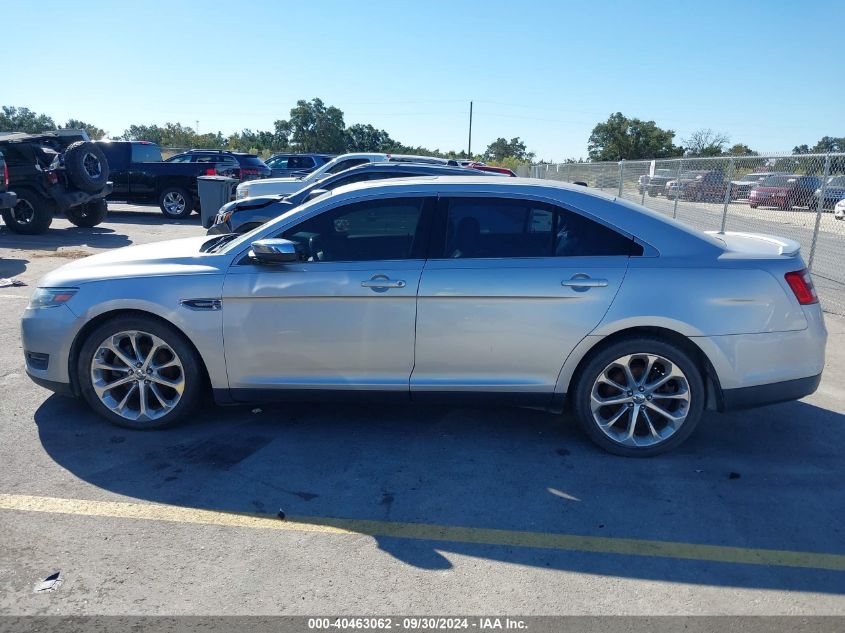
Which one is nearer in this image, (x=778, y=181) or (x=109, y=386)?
(x=109, y=386)

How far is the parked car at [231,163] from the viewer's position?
1780cm

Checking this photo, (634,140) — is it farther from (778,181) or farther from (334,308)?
(334,308)

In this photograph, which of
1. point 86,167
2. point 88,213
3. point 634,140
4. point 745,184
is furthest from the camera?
point 634,140

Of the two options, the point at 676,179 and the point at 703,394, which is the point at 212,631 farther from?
the point at 676,179

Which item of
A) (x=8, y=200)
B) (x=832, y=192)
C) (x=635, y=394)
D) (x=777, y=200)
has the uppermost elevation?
(x=832, y=192)

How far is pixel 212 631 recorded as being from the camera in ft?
8.86

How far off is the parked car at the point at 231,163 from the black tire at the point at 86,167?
3.54 meters

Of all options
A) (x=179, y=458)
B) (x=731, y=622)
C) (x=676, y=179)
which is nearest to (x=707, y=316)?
(x=731, y=622)

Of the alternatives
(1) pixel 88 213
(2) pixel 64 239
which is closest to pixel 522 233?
(2) pixel 64 239

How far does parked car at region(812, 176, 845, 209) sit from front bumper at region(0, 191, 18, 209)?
43.0ft

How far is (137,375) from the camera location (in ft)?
14.6

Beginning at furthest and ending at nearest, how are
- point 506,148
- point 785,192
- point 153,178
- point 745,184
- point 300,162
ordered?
point 506,148, point 300,162, point 153,178, point 745,184, point 785,192

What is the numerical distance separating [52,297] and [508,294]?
9.77 ft

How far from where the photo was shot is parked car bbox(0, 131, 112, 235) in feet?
43.4
